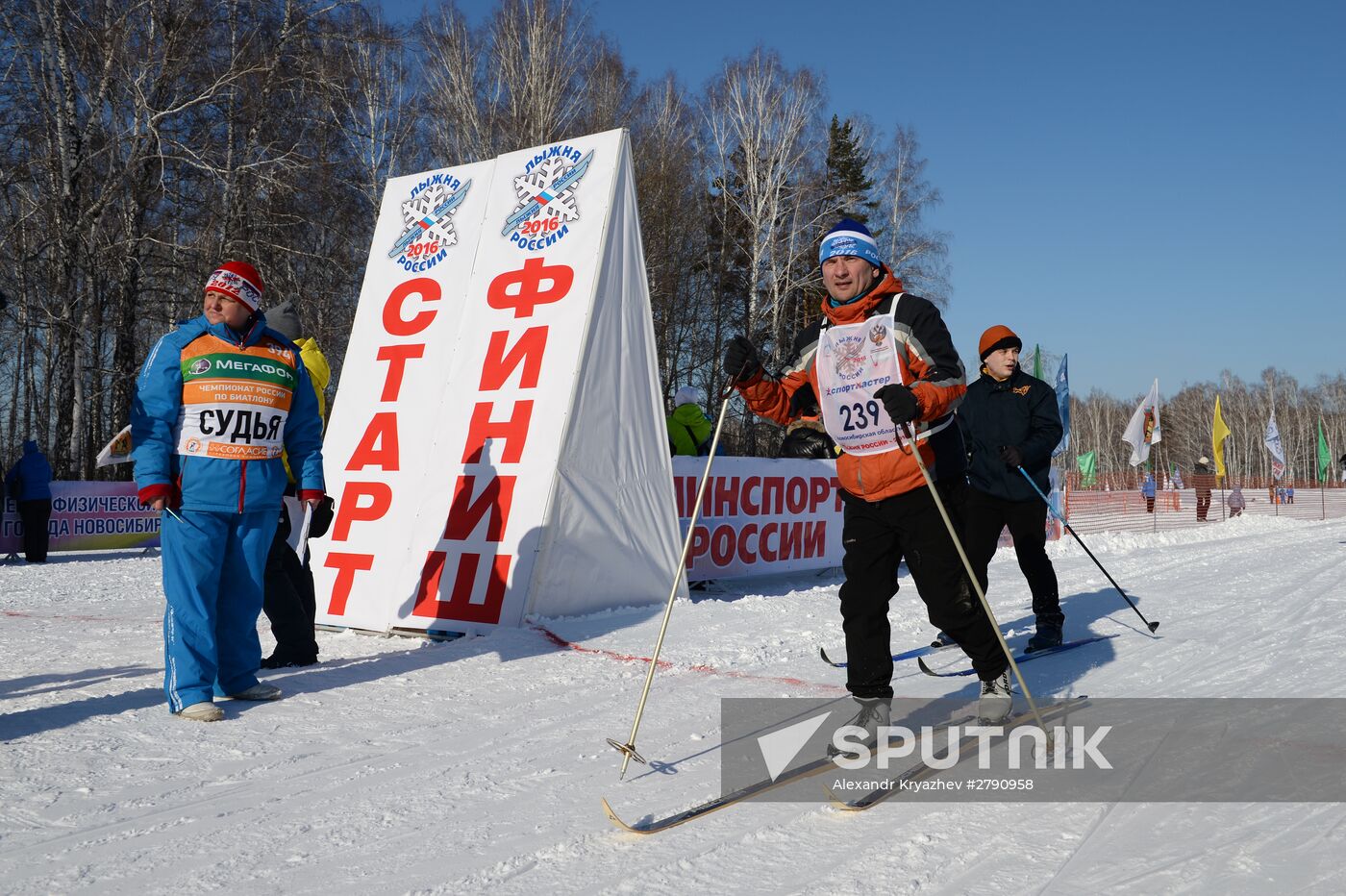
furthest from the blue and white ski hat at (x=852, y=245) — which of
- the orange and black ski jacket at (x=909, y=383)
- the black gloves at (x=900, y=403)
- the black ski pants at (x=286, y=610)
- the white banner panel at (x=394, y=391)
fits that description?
the white banner panel at (x=394, y=391)

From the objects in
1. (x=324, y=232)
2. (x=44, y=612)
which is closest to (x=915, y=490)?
(x=44, y=612)

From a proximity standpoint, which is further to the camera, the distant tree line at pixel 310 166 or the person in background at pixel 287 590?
the distant tree line at pixel 310 166

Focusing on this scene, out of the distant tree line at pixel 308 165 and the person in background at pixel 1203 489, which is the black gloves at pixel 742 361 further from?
the person in background at pixel 1203 489

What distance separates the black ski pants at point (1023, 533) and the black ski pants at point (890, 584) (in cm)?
226

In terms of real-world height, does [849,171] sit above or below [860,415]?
above

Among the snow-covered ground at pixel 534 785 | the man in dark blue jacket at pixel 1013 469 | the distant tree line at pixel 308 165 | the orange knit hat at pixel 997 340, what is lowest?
the snow-covered ground at pixel 534 785

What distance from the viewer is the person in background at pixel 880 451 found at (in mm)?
3318

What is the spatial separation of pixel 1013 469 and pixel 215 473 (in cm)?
405

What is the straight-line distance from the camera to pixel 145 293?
17703 millimetres

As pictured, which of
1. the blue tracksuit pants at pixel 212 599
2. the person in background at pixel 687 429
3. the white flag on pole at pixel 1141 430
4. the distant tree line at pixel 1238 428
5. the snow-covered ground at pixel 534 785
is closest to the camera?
the snow-covered ground at pixel 534 785

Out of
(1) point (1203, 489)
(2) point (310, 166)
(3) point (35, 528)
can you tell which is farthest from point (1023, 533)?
(1) point (1203, 489)

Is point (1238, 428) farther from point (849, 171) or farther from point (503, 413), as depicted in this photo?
point (503, 413)

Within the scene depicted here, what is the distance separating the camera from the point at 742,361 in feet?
11.0

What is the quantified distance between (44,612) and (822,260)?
612 centimetres
